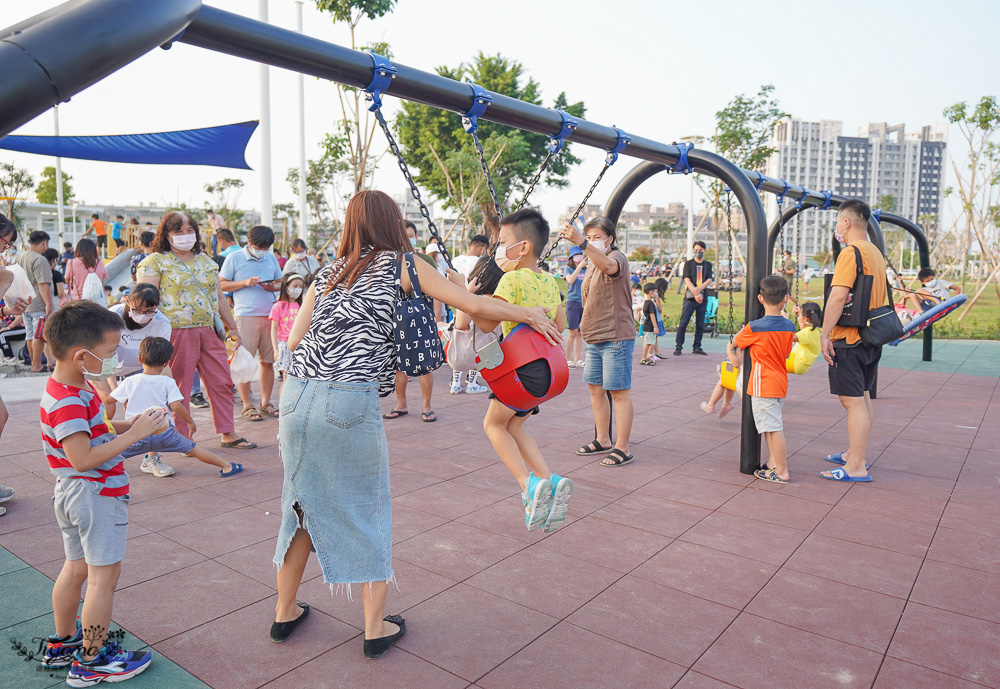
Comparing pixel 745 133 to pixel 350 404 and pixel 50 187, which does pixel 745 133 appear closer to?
pixel 350 404

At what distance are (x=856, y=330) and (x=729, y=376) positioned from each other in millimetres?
1708

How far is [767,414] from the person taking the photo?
5.12 m

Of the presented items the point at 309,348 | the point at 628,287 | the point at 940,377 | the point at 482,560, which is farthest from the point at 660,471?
the point at 940,377

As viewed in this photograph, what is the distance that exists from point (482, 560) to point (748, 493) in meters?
2.20

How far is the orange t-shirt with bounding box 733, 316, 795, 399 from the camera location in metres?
5.14

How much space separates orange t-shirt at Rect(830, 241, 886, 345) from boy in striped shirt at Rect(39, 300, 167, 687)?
4711 millimetres

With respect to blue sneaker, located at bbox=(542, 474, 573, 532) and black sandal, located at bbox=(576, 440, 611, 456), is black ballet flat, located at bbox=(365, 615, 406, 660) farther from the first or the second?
black sandal, located at bbox=(576, 440, 611, 456)

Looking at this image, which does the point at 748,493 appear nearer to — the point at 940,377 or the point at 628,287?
the point at 628,287

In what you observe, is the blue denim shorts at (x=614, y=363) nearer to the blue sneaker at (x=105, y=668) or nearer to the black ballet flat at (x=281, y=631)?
the black ballet flat at (x=281, y=631)

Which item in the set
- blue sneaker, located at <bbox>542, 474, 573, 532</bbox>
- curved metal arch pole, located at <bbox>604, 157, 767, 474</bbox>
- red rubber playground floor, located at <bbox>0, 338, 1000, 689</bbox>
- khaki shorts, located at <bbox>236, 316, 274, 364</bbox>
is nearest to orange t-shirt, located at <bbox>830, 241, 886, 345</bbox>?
curved metal arch pole, located at <bbox>604, 157, 767, 474</bbox>

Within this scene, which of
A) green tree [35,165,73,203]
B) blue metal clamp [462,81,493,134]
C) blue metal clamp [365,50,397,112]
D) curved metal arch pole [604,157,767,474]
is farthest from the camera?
green tree [35,165,73,203]

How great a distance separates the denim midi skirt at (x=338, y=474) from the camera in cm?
257

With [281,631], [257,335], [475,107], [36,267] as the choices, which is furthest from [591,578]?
[36,267]

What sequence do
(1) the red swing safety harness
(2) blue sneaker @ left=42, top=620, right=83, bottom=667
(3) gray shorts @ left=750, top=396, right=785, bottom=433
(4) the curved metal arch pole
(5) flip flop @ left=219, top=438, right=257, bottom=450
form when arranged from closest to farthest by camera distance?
(2) blue sneaker @ left=42, top=620, right=83, bottom=667 → (1) the red swing safety harness → (3) gray shorts @ left=750, top=396, right=785, bottom=433 → (4) the curved metal arch pole → (5) flip flop @ left=219, top=438, right=257, bottom=450
